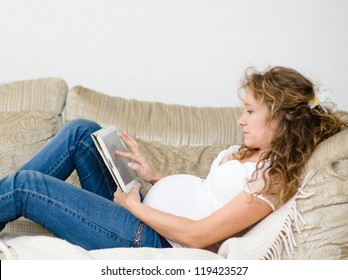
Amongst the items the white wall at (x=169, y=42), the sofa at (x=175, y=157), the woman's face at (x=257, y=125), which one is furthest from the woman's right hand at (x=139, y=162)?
the white wall at (x=169, y=42)

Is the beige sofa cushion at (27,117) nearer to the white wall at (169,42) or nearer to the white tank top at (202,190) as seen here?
the white wall at (169,42)

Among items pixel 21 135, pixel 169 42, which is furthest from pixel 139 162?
pixel 169 42

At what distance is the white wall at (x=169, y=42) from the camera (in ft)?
8.37

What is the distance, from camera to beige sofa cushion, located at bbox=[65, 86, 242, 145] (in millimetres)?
2311

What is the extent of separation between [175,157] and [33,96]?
2.00 ft

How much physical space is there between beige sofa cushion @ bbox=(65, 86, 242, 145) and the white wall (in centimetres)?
26

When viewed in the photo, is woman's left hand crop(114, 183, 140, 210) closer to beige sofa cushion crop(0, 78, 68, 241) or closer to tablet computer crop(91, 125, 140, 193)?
tablet computer crop(91, 125, 140, 193)

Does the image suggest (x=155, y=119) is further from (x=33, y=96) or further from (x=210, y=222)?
(x=210, y=222)

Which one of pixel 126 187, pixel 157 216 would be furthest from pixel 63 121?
pixel 157 216

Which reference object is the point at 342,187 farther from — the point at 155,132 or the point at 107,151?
the point at 155,132

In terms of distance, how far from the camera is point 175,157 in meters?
2.23

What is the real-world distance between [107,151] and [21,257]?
0.43 metres

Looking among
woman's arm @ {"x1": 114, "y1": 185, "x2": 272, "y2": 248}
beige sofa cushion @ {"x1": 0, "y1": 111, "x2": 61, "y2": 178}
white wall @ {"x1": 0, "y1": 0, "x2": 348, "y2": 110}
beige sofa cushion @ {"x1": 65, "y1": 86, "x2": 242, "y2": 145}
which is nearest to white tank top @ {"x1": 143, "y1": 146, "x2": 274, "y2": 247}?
woman's arm @ {"x1": 114, "y1": 185, "x2": 272, "y2": 248}

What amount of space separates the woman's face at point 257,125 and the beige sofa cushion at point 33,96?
919mm
